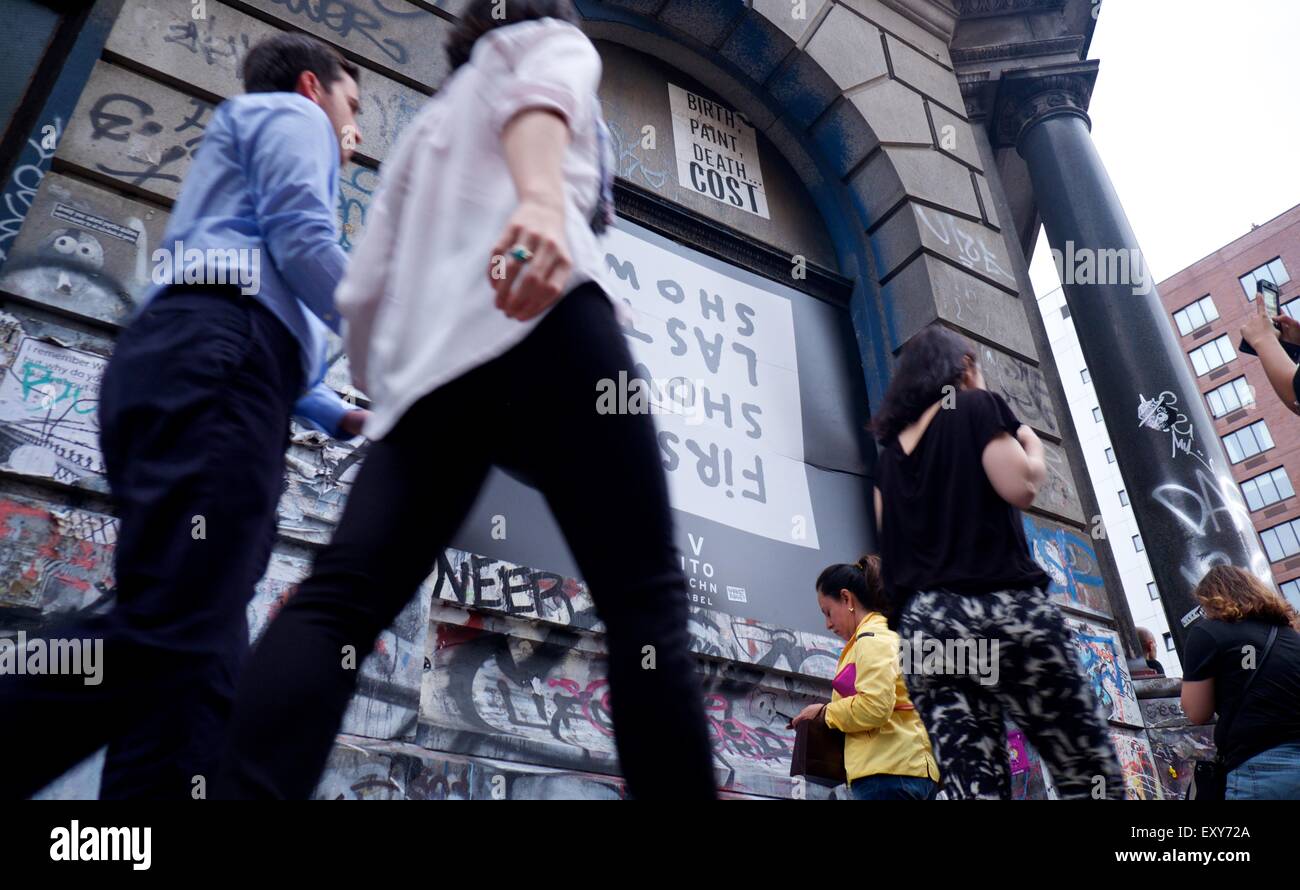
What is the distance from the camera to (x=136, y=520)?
139 cm

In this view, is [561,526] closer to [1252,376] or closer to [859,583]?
[859,583]

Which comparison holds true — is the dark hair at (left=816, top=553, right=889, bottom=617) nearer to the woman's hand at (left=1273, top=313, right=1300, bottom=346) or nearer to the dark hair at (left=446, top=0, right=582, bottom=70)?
the woman's hand at (left=1273, top=313, right=1300, bottom=346)

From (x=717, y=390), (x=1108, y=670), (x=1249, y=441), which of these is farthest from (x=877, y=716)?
(x=1249, y=441)

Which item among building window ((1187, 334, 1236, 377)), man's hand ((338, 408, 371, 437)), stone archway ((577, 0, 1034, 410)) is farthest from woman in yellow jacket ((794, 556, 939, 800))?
building window ((1187, 334, 1236, 377))

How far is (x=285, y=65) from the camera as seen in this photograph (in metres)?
1.98

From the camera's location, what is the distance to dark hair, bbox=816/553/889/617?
3658 millimetres

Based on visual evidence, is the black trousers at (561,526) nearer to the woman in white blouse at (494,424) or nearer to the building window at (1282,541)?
the woman in white blouse at (494,424)

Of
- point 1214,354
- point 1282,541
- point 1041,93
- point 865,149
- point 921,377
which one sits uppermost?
point 1214,354

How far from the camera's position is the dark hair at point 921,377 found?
8.43 ft

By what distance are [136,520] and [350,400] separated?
2058mm

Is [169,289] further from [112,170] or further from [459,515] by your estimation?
[112,170]

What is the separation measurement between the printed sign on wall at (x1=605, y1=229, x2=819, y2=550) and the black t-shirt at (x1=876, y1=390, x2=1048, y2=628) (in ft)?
7.68

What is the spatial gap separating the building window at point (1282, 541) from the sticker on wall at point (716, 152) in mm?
47647

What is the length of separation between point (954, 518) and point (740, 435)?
116 inches
